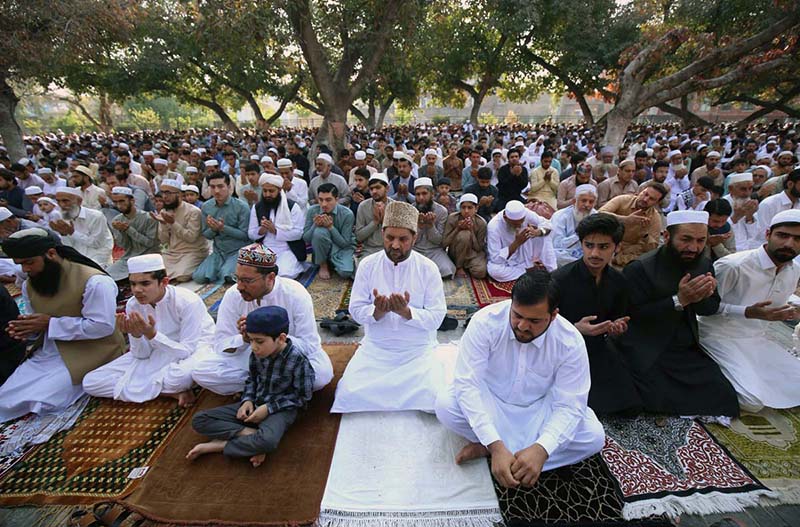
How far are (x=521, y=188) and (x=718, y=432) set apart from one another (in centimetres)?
530

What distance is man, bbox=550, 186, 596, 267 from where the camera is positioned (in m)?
5.08

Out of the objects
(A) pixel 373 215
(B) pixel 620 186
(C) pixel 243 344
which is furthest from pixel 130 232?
(B) pixel 620 186

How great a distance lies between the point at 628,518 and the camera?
6.88ft

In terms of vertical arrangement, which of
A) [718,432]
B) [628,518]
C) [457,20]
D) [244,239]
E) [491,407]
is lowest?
[628,518]

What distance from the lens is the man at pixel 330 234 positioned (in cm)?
515

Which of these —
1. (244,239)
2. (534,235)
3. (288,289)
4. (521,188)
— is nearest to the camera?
(288,289)

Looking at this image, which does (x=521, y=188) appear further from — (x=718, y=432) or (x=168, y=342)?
(x=168, y=342)

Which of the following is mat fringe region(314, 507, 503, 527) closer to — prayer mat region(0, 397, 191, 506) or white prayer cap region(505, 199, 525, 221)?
prayer mat region(0, 397, 191, 506)

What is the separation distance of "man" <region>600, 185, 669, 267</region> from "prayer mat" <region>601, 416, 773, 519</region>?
7.62ft

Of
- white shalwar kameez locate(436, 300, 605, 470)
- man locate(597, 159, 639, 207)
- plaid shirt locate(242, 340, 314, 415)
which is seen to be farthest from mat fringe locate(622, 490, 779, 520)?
man locate(597, 159, 639, 207)

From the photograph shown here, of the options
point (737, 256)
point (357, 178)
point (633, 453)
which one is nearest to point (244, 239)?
point (357, 178)

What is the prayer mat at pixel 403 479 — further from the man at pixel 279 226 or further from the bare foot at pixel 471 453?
the man at pixel 279 226

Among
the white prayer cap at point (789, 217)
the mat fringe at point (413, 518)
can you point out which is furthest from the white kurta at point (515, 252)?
the mat fringe at point (413, 518)

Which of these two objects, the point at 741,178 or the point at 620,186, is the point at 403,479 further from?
the point at 620,186
